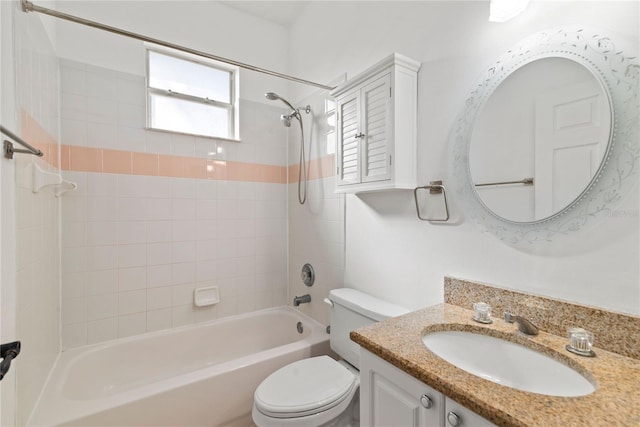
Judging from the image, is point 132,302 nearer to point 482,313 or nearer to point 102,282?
point 102,282

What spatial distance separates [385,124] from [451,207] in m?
0.50

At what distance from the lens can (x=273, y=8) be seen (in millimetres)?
2350

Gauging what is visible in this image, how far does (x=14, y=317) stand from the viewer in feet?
3.40

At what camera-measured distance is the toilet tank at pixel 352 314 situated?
4.68 feet

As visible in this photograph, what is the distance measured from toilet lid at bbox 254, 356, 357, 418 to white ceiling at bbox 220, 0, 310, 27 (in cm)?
264

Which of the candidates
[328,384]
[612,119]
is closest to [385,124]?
[612,119]

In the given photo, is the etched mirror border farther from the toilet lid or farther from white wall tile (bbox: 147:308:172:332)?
white wall tile (bbox: 147:308:172:332)

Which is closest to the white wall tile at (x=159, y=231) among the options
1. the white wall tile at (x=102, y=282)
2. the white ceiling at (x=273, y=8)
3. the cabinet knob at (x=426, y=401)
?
the white wall tile at (x=102, y=282)

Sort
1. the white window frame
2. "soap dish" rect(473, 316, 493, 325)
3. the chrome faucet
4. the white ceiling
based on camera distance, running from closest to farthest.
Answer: the chrome faucet → "soap dish" rect(473, 316, 493, 325) → the white window frame → the white ceiling

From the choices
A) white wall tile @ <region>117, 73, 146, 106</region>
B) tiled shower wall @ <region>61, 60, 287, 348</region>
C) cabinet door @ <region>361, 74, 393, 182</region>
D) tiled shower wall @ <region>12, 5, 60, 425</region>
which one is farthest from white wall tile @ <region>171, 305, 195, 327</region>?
cabinet door @ <region>361, 74, 393, 182</region>

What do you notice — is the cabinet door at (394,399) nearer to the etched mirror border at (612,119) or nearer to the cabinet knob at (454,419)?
the cabinet knob at (454,419)

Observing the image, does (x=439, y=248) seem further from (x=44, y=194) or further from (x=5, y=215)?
(x=44, y=194)

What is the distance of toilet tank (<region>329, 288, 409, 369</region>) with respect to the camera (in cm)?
143

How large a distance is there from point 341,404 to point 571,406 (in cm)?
94
